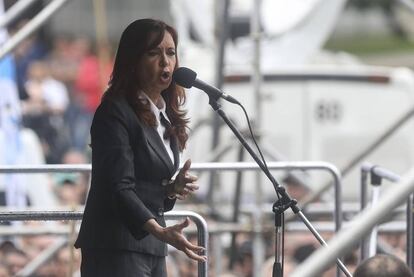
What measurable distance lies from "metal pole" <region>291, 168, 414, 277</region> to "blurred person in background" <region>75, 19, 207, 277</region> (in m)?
0.94

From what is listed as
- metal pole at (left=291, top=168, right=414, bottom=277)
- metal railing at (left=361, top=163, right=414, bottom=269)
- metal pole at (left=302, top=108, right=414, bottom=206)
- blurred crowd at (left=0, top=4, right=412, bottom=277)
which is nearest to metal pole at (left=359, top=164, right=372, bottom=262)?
metal railing at (left=361, top=163, right=414, bottom=269)

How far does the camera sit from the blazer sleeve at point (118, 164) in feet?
19.7

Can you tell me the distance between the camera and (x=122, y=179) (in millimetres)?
6000

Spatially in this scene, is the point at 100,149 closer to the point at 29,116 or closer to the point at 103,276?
the point at 103,276

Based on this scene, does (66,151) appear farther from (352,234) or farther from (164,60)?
(352,234)

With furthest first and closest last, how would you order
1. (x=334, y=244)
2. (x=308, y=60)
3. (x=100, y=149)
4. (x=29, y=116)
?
(x=29, y=116) < (x=308, y=60) < (x=100, y=149) < (x=334, y=244)

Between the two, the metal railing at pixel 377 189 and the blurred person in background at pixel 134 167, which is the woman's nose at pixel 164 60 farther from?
the metal railing at pixel 377 189

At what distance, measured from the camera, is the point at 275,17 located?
13219 millimetres

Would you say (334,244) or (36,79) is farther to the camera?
(36,79)

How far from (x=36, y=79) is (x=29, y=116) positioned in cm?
103

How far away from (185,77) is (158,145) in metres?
0.25

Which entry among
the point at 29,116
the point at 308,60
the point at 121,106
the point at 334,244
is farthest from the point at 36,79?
the point at 334,244

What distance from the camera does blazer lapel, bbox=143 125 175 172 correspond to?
6.14m

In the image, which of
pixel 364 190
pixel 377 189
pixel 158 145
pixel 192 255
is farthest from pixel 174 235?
pixel 364 190
